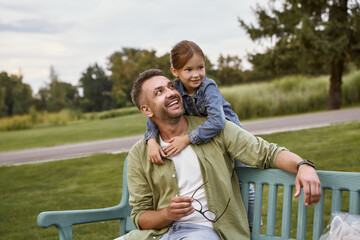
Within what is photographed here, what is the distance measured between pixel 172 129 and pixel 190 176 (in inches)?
13.3

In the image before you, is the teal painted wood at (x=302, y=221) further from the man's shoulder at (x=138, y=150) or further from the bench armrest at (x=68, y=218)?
the bench armrest at (x=68, y=218)

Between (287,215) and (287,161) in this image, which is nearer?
(287,161)

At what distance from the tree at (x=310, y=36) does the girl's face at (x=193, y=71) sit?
15281mm

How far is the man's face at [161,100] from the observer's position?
9.45 feet

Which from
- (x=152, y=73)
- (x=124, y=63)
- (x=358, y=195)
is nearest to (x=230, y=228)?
(x=358, y=195)

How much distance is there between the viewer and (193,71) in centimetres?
311

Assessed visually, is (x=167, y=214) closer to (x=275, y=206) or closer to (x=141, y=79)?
(x=275, y=206)

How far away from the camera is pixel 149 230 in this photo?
2.86 meters

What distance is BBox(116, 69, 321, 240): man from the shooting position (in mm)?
2746

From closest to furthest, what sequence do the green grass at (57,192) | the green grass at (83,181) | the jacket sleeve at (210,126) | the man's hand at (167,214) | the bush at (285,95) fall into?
the man's hand at (167,214) < the jacket sleeve at (210,126) < the green grass at (57,192) < the green grass at (83,181) < the bush at (285,95)

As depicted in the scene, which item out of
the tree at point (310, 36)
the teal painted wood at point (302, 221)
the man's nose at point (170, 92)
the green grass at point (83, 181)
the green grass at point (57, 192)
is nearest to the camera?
the teal painted wood at point (302, 221)

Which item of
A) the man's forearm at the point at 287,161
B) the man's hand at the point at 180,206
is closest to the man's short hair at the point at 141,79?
the man's hand at the point at 180,206

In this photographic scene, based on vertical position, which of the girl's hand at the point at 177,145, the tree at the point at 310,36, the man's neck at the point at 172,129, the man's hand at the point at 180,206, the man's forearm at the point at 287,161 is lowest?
the man's hand at the point at 180,206

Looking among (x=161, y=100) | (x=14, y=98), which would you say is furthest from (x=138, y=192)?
(x=14, y=98)
